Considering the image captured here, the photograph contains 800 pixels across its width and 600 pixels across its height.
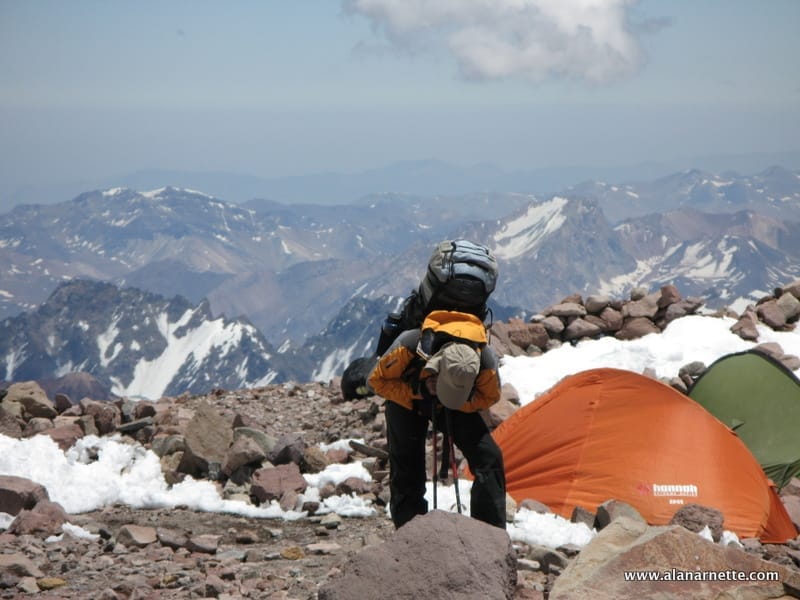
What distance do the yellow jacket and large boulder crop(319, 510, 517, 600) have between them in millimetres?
1257

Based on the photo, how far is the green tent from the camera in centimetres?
1262

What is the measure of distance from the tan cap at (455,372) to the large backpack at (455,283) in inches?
21.2

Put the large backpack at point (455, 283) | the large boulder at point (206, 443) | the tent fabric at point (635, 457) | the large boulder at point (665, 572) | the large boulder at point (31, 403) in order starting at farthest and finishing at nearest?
1. the large boulder at point (31, 403)
2. the large boulder at point (206, 443)
3. the tent fabric at point (635, 457)
4. the large backpack at point (455, 283)
5. the large boulder at point (665, 572)

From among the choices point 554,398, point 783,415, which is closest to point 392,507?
point 554,398

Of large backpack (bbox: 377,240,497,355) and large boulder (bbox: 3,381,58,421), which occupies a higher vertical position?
large boulder (bbox: 3,381,58,421)

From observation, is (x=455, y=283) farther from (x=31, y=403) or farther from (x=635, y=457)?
(x=31, y=403)

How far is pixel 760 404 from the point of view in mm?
13180

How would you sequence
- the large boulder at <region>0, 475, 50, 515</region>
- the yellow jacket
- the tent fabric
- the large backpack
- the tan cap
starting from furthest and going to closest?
the tent fabric → the large boulder at <region>0, 475, 50, 515</region> → the large backpack → the yellow jacket → the tan cap

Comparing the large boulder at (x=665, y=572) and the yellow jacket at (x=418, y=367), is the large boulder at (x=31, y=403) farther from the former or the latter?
the large boulder at (x=665, y=572)

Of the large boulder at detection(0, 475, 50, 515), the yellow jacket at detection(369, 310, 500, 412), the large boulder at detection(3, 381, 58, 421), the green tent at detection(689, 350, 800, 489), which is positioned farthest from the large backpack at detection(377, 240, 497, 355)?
the large boulder at detection(3, 381, 58, 421)

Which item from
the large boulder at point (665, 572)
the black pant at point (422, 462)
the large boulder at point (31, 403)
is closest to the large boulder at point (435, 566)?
the large boulder at point (665, 572)

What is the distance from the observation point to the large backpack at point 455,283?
7176 millimetres

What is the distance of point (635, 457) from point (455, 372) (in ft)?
17.1

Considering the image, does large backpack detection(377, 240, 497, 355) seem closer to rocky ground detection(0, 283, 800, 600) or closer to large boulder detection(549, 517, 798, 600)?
rocky ground detection(0, 283, 800, 600)
